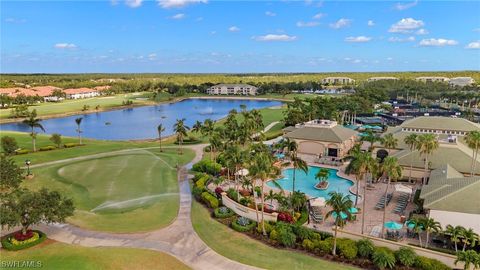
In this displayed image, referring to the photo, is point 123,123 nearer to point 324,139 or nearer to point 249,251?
point 324,139

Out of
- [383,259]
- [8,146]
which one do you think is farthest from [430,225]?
[8,146]

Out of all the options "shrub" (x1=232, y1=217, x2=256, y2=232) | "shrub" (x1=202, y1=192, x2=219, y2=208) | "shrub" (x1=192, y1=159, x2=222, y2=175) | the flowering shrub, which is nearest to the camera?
"shrub" (x1=232, y1=217, x2=256, y2=232)

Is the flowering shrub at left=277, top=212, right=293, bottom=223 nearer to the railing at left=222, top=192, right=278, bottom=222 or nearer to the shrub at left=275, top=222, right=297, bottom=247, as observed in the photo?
the railing at left=222, top=192, right=278, bottom=222

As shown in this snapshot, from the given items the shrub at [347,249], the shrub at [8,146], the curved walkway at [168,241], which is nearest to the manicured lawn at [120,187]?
the curved walkway at [168,241]

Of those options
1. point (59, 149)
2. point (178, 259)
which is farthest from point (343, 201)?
point (59, 149)

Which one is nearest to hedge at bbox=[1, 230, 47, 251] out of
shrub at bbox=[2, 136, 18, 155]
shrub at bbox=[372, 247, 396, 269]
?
shrub at bbox=[372, 247, 396, 269]
